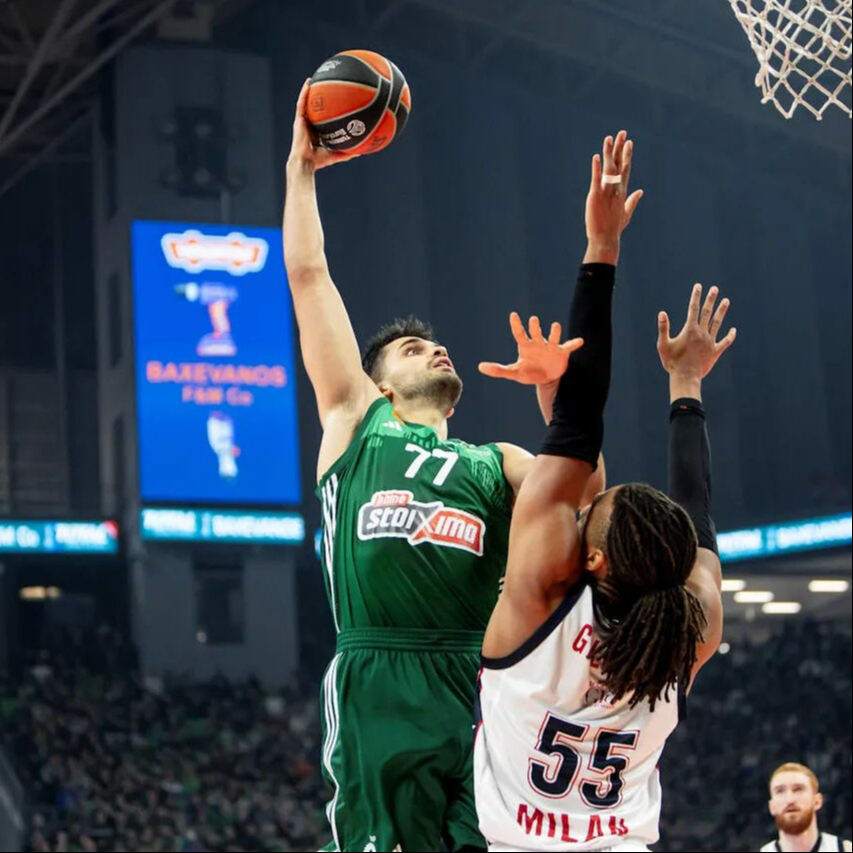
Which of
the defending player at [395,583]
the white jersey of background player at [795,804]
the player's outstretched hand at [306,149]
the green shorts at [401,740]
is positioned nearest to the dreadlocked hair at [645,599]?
the defending player at [395,583]

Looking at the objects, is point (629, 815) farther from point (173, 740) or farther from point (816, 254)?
point (816, 254)

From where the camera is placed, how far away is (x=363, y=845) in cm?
347

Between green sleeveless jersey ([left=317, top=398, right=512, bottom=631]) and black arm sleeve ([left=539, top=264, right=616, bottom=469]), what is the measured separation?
802 millimetres

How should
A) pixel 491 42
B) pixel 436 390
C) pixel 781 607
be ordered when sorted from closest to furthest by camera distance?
1. pixel 436 390
2. pixel 491 42
3. pixel 781 607

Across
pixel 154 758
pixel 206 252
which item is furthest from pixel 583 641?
pixel 206 252

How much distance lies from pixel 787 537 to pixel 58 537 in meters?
9.78

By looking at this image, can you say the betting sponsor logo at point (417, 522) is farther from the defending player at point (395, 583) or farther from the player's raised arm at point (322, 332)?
the player's raised arm at point (322, 332)

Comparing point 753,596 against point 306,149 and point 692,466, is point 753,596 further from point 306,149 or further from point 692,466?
point 692,466

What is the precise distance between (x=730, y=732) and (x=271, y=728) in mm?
5969

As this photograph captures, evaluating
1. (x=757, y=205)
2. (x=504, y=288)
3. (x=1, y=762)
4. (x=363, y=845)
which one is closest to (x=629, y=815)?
(x=363, y=845)

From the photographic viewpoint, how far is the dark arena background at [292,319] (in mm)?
20078

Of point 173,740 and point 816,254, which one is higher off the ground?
point 816,254

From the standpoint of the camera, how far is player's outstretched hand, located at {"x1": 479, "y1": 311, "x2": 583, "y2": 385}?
2842 mm

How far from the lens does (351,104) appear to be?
161 inches
